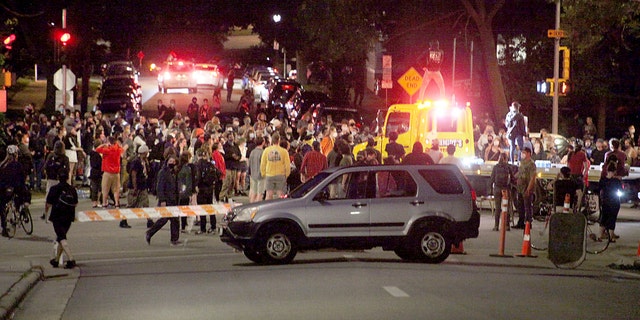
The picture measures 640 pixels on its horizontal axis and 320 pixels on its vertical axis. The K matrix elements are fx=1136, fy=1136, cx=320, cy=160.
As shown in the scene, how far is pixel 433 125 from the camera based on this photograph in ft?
96.3

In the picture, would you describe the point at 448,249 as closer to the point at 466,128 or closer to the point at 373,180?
the point at 373,180

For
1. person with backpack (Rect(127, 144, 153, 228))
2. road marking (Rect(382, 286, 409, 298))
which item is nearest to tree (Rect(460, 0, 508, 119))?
person with backpack (Rect(127, 144, 153, 228))

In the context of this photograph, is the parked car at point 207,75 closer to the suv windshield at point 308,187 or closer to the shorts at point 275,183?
the shorts at point 275,183

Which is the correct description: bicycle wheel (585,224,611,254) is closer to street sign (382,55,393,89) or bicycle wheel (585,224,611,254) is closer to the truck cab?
the truck cab

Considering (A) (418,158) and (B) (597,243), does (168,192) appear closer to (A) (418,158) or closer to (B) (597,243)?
(A) (418,158)

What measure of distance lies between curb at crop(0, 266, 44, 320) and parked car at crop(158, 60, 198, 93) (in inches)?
1714

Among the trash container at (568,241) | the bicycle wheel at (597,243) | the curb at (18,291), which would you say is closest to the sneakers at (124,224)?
the curb at (18,291)

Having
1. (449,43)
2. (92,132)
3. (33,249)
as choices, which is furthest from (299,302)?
(449,43)

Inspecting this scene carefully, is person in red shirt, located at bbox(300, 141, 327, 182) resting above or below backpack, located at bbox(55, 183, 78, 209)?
above

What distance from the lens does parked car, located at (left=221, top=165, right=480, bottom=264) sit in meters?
17.1

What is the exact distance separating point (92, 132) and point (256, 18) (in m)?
37.8

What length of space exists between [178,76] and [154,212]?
41377mm

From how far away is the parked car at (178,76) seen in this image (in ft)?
196

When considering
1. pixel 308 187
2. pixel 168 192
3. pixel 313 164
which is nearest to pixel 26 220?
pixel 168 192
